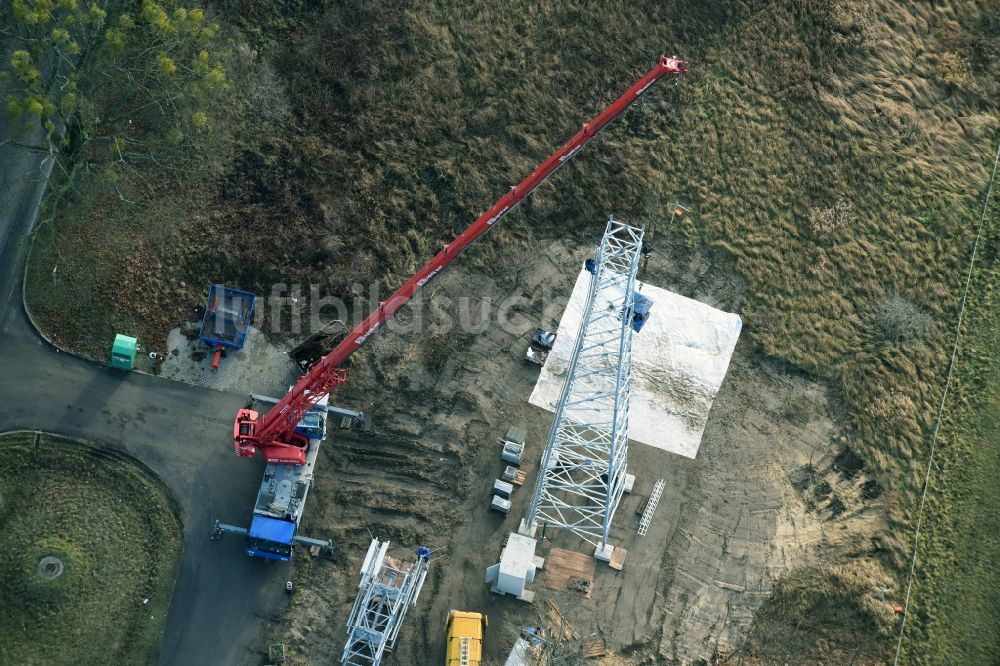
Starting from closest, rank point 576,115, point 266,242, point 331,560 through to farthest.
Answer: point 331,560 < point 266,242 < point 576,115

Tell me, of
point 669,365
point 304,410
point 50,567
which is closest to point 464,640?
point 304,410

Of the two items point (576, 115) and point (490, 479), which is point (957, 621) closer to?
point (490, 479)

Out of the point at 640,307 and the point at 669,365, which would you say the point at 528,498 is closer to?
the point at 669,365

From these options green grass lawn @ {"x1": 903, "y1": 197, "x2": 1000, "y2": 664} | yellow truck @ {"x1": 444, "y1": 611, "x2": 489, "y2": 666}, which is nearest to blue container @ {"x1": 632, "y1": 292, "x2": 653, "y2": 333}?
yellow truck @ {"x1": 444, "y1": 611, "x2": 489, "y2": 666}

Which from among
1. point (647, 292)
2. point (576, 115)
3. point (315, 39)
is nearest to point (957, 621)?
point (647, 292)

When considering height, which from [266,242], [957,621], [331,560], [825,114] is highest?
[825,114]

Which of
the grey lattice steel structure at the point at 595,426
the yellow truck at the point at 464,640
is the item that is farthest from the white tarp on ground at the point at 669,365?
the yellow truck at the point at 464,640

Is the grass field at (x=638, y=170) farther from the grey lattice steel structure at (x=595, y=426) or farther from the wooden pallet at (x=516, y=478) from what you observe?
the wooden pallet at (x=516, y=478)
